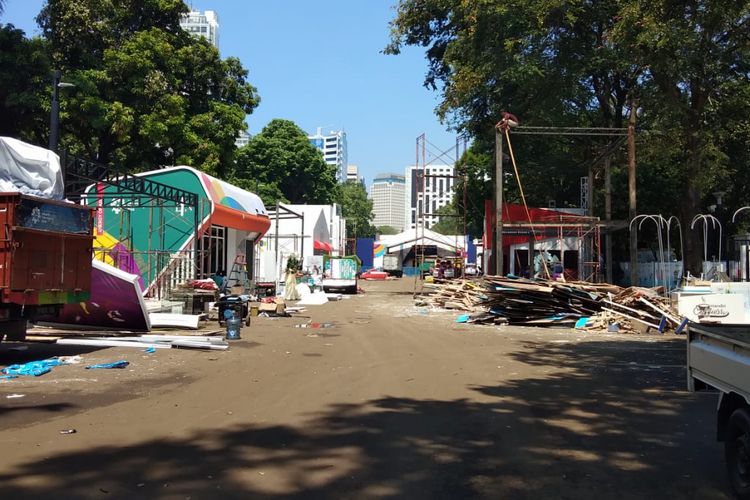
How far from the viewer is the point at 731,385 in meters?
4.67

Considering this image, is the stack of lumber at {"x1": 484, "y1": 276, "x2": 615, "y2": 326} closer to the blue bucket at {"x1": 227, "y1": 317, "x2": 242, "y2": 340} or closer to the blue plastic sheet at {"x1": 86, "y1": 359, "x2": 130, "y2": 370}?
the blue bucket at {"x1": 227, "y1": 317, "x2": 242, "y2": 340}

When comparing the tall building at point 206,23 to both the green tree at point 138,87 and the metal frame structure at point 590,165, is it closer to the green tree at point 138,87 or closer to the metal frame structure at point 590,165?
the green tree at point 138,87

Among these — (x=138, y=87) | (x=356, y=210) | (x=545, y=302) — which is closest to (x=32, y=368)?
(x=545, y=302)

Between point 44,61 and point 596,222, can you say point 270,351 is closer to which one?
point 596,222

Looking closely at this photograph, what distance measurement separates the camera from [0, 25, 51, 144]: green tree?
86.3ft

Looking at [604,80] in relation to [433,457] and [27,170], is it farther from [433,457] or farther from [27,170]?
[433,457]

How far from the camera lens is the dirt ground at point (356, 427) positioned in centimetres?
505

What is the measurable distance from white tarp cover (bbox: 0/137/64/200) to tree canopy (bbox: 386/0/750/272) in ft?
35.8

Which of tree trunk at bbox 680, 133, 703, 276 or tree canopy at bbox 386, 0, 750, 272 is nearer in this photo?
tree canopy at bbox 386, 0, 750, 272

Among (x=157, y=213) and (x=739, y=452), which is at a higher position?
(x=157, y=213)

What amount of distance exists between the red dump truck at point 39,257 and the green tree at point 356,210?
84.4 meters

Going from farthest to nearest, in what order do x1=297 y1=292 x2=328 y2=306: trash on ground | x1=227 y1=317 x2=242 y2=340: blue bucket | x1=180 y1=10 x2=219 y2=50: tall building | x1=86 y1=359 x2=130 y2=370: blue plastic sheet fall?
x1=180 y1=10 x2=219 y2=50: tall building → x1=297 y1=292 x2=328 y2=306: trash on ground → x1=227 y1=317 x2=242 y2=340: blue bucket → x1=86 y1=359 x2=130 y2=370: blue plastic sheet

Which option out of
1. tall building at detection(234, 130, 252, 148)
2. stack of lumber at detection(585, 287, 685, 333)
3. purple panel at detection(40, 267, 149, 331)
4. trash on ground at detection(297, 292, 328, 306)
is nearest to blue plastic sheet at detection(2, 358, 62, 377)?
purple panel at detection(40, 267, 149, 331)

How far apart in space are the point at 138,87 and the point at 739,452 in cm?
3017
